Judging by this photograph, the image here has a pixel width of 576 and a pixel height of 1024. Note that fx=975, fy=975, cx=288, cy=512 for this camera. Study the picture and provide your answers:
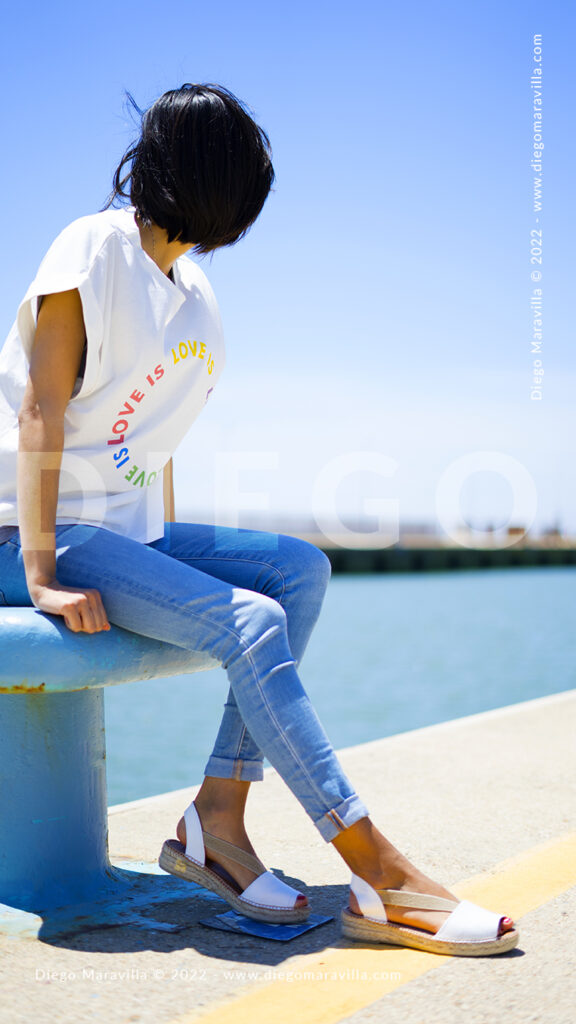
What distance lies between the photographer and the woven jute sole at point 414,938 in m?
1.75

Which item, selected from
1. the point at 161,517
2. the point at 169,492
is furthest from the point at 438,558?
the point at 161,517

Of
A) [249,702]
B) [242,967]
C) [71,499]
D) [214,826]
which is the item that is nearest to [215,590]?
[249,702]

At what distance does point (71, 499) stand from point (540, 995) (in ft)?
3.99

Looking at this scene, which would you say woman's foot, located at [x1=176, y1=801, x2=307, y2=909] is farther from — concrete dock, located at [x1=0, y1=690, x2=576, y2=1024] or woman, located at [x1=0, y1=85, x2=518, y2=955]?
concrete dock, located at [x1=0, y1=690, x2=576, y2=1024]

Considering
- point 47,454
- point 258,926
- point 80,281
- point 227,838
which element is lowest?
point 258,926

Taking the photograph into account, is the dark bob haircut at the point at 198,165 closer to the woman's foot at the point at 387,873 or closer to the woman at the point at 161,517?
the woman at the point at 161,517

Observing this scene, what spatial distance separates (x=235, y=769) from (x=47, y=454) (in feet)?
2.45

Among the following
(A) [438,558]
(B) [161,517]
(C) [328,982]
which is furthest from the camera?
(A) [438,558]

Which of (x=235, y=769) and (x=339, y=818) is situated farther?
(x=235, y=769)

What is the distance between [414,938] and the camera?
5.85 ft

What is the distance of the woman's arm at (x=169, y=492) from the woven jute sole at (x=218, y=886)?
903 mm

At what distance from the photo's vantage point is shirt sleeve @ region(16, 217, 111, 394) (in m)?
1.83

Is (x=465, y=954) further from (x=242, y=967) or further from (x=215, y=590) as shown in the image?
(x=215, y=590)

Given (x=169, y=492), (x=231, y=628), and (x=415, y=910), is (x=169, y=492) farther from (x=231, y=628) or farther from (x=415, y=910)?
(x=415, y=910)
